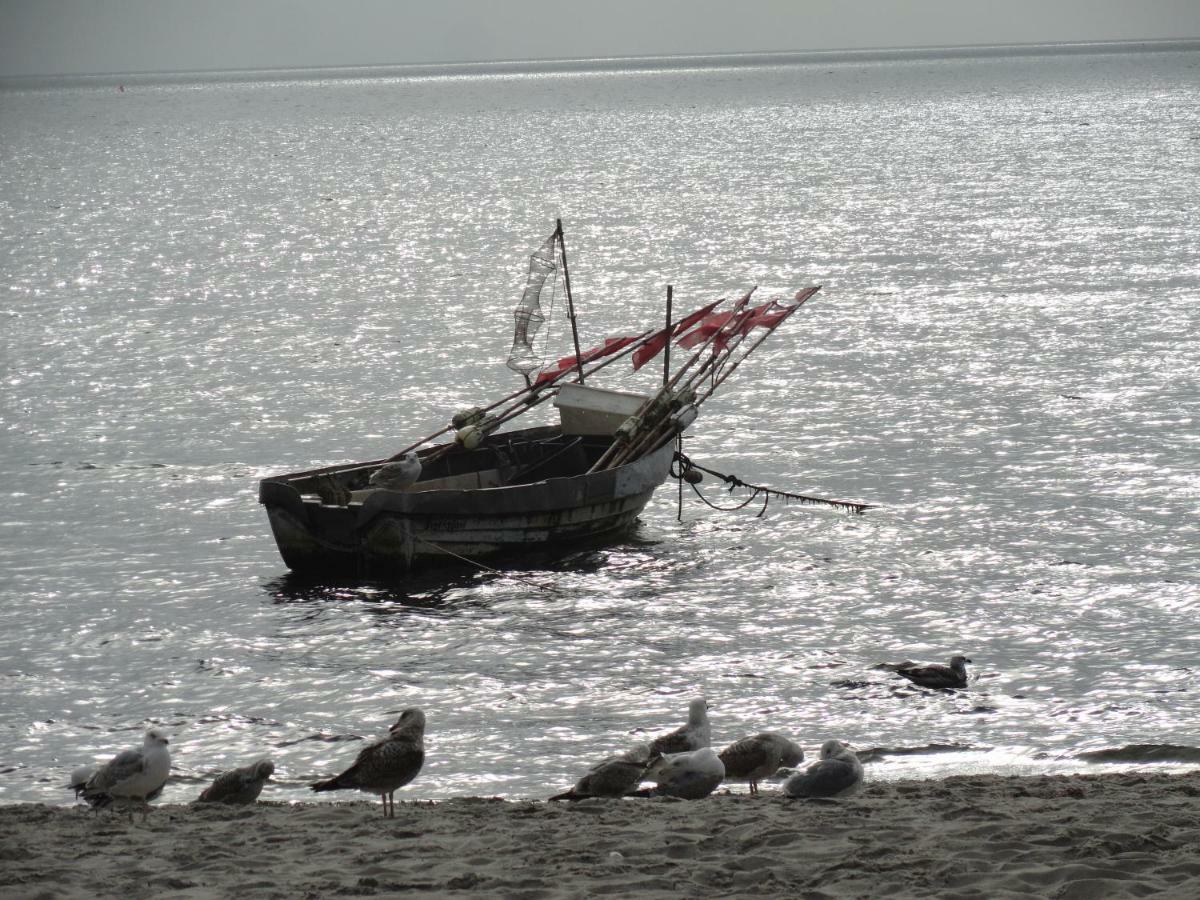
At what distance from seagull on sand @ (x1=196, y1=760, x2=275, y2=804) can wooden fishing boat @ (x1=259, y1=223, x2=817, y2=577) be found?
7.33 metres

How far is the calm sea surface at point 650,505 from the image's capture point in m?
15.2

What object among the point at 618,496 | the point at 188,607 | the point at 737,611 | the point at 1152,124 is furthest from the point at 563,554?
the point at 1152,124

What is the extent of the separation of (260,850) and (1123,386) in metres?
23.3

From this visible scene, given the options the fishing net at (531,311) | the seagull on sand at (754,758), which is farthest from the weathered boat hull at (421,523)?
the seagull on sand at (754,758)

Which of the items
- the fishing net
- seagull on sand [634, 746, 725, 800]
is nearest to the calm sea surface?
seagull on sand [634, 746, 725, 800]

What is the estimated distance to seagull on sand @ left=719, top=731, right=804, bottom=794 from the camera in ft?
39.7

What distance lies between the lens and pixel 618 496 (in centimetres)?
2080

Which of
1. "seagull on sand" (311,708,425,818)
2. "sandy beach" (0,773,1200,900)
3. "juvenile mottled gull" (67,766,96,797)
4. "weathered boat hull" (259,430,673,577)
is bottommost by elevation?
"sandy beach" (0,773,1200,900)

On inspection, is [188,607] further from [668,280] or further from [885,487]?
[668,280]

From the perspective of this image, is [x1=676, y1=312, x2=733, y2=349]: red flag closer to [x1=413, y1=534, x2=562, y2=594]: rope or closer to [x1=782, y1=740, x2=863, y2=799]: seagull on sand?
[x1=413, y1=534, x2=562, y2=594]: rope

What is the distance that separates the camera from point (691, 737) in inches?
496

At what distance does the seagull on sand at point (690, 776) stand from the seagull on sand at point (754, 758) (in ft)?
1.40

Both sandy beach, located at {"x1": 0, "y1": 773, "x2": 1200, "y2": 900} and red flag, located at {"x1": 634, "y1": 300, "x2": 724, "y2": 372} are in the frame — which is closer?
sandy beach, located at {"x1": 0, "y1": 773, "x2": 1200, "y2": 900}

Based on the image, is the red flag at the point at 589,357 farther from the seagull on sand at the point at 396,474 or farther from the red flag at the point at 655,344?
the seagull on sand at the point at 396,474
